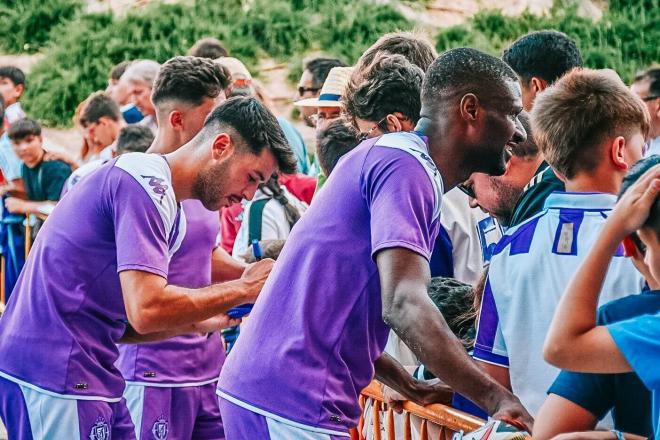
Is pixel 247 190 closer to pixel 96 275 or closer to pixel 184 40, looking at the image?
pixel 96 275

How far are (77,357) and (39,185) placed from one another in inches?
235

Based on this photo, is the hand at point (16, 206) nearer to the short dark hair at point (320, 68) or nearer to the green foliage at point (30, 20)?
the short dark hair at point (320, 68)

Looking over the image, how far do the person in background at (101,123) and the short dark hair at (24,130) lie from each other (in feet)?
2.43

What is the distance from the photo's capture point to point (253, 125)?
459 cm

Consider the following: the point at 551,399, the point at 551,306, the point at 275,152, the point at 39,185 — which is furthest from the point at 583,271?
the point at 39,185

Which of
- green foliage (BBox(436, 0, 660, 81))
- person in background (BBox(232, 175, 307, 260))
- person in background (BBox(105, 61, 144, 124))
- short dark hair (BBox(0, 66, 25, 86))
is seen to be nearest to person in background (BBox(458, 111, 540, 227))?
person in background (BBox(232, 175, 307, 260))

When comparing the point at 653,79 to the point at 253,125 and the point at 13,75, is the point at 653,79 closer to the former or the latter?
the point at 253,125

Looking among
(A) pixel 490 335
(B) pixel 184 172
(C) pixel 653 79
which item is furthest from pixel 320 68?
(A) pixel 490 335

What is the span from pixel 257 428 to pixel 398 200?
32.2 inches

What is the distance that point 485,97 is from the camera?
3.59m

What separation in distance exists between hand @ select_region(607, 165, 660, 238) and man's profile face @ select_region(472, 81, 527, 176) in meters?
0.92

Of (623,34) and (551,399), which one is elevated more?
(551,399)

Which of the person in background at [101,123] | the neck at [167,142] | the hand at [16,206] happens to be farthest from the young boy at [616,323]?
the hand at [16,206]

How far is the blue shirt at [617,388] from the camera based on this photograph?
279cm
